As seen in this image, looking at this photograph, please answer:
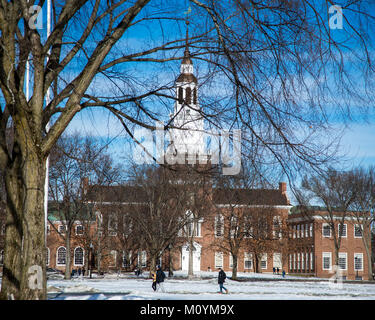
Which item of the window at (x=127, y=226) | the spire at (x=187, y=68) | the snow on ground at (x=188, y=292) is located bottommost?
the snow on ground at (x=188, y=292)

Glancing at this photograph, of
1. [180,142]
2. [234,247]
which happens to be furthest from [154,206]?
[180,142]

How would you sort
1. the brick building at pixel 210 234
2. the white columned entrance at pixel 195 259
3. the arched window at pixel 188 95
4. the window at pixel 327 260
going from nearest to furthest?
the arched window at pixel 188 95
the brick building at pixel 210 234
the white columned entrance at pixel 195 259
the window at pixel 327 260

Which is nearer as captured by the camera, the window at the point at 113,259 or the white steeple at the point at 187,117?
the white steeple at the point at 187,117

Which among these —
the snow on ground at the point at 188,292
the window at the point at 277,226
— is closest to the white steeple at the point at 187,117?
the snow on ground at the point at 188,292

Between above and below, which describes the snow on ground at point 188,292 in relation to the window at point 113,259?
above

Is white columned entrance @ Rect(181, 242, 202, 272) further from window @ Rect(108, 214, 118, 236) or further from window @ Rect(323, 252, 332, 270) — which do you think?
window @ Rect(323, 252, 332, 270)

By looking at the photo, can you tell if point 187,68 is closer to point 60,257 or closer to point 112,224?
point 112,224

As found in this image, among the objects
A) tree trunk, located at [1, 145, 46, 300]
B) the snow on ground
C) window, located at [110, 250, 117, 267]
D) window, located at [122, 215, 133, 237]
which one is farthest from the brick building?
the snow on ground

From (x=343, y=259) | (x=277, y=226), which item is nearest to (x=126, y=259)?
(x=277, y=226)

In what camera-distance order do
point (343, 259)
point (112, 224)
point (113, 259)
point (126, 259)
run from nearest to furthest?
point (112, 224), point (126, 259), point (113, 259), point (343, 259)

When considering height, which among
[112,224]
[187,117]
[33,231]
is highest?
[187,117]

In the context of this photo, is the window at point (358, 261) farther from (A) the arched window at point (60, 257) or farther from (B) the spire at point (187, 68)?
(B) the spire at point (187, 68)
